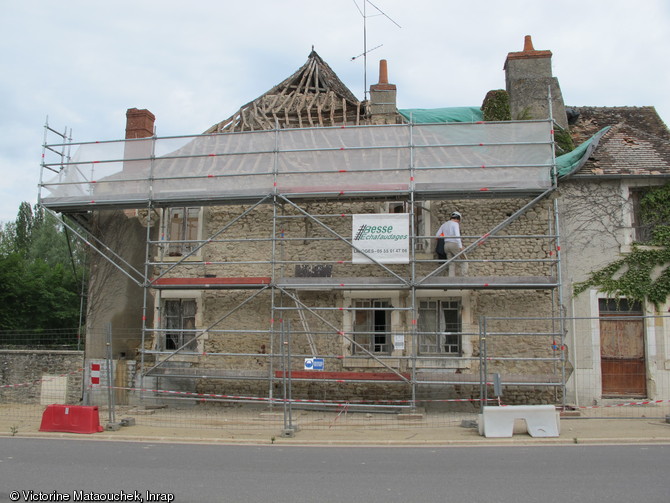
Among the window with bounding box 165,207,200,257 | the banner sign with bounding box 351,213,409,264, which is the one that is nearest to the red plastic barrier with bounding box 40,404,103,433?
the window with bounding box 165,207,200,257

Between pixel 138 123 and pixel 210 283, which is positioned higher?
pixel 138 123

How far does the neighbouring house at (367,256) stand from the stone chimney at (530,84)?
8.26ft

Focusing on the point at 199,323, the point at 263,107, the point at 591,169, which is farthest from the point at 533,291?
the point at 263,107

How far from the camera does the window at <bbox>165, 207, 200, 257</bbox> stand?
48.8 feet

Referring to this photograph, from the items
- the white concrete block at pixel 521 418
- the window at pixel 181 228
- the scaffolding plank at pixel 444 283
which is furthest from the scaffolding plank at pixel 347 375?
the window at pixel 181 228

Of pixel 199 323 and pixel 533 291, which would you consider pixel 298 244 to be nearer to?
pixel 199 323

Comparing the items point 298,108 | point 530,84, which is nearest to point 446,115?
point 530,84

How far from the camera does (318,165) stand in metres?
13.6

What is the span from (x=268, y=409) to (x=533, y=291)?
21.0 feet

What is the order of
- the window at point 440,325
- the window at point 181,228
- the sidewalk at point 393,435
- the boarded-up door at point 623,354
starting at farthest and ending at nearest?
1. the window at point 181,228
2. the window at point 440,325
3. the boarded-up door at point 623,354
4. the sidewalk at point 393,435

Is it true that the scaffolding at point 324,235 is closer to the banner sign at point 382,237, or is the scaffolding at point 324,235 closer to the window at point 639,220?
the banner sign at point 382,237

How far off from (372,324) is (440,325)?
154 cm

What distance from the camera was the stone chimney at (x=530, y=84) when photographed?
55.2ft

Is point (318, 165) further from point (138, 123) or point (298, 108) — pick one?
point (138, 123)
